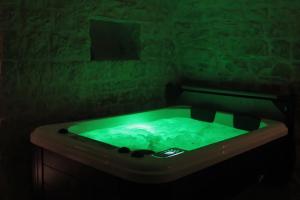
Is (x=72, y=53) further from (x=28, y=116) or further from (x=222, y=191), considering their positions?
(x=222, y=191)

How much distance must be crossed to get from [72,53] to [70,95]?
13.7 inches

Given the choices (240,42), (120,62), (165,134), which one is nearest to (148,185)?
(165,134)

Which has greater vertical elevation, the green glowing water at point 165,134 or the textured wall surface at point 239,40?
the textured wall surface at point 239,40

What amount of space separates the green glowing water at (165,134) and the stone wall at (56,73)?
1.18 feet

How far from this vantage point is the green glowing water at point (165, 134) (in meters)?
2.74

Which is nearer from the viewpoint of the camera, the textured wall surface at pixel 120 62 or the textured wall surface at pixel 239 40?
the textured wall surface at pixel 120 62

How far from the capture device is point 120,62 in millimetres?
3422

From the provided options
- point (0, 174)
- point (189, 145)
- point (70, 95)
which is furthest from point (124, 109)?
point (0, 174)

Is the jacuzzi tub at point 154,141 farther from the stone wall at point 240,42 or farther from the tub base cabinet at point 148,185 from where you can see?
the stone wall at point 240,42

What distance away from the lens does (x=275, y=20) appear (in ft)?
10.6

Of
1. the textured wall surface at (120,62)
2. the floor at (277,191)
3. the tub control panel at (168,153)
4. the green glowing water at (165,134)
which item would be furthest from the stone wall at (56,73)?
the floor at (277,191)

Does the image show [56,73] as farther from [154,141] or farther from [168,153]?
[168,153]

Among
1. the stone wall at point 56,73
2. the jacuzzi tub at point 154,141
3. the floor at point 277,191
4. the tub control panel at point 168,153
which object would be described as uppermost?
the stone wall at point 56,73

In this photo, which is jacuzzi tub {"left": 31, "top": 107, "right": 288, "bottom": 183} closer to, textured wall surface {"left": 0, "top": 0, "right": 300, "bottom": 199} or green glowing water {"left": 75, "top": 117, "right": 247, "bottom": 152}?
green glowing water {"left": 75, "top": 117, "right": 247, "bottom": 152}
